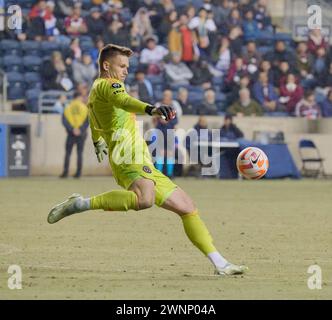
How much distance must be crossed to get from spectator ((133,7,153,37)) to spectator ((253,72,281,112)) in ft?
10.2

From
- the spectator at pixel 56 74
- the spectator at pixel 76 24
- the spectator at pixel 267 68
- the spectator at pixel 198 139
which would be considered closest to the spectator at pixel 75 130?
the spectator at pixel 56 74

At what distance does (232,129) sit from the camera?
86.2 ft

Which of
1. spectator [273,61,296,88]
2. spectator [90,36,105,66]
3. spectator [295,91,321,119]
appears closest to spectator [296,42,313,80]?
spectator [273,61,296,88]

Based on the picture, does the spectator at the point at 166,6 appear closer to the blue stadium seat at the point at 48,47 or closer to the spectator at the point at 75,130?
the blue stadium seat at the point at 48,47

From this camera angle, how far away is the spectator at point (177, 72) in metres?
28.2

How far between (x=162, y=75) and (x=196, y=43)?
1352mm

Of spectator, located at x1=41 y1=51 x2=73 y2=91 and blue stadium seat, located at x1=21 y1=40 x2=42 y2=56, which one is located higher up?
blue stadium seat, located at x1=21 y1=40 x2=42 y2=56

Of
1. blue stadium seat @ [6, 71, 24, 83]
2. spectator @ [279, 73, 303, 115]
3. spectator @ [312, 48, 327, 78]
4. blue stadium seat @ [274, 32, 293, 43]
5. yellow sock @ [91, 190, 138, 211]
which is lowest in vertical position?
yellow sock @ [91, 190, 138, 211]

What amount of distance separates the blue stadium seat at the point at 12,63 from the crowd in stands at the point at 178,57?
0.08 ft

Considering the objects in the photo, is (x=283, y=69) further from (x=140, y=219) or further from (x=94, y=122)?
(x=94, y=122)

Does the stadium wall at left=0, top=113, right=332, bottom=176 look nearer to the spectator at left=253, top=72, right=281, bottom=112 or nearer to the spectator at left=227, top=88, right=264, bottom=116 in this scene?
the spectator at left=227, top=88, right=264, bottom=116

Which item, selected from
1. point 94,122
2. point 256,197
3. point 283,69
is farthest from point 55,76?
point 94,122

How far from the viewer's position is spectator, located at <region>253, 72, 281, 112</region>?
2806 cm

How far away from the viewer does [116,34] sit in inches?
1094
